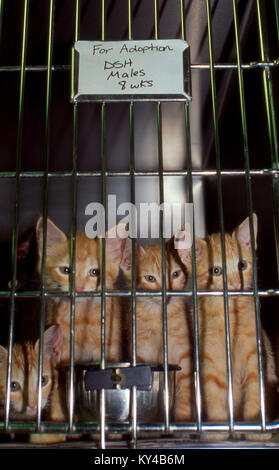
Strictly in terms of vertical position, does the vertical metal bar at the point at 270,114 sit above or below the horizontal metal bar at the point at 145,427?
above

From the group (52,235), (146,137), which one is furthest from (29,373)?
(146,137)

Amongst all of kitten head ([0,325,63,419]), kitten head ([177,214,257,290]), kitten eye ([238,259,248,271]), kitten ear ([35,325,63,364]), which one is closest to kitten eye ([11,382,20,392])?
kitten head ([0,325,63,419])

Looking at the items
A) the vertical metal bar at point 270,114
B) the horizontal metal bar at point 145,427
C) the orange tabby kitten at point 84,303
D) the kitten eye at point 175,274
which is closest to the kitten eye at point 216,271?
the kitten eye at point 175,274

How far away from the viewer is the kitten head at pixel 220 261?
4.37ft

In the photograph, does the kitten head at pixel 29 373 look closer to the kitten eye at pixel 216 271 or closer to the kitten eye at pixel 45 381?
Result: the kitten eye at pixel 45 381

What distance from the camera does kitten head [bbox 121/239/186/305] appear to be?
1402 millimetres

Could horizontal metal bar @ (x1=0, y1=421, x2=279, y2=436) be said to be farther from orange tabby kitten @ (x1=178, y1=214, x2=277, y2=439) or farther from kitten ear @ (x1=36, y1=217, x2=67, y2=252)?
kitten ear @ (x1=36, y1=217, x2=67, y2=252)

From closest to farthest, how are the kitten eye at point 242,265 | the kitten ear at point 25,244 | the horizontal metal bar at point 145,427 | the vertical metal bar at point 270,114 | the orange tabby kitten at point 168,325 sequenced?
the horizontal metal bar at point 145,427
the vertical metal bar at point 270,114
the orange tabby kitten at point 168,325
the kitten eye at point 242,265
the kitten ear at point 25,244

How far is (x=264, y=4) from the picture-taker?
3.41 feet

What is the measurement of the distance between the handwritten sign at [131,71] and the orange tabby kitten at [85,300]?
0.47 metres

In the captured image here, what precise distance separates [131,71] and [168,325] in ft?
2.22

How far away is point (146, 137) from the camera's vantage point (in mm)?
1479
